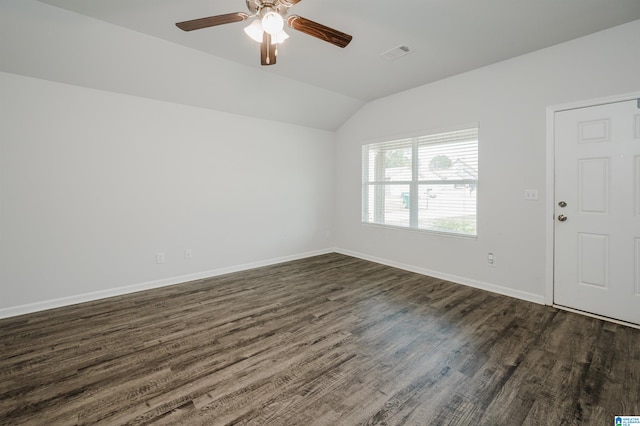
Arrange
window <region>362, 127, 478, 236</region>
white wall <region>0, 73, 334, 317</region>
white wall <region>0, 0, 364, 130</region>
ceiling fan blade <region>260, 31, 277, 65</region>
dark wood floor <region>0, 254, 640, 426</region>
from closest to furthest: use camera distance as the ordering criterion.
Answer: dark wood floor <region>0, 254, 640, 426</region>, ceiling fan blade <region>260, 31, 277, 65</region>, white wall <region>0, 0, 364, 130</region>, white wall <region>0, 73, 334, 317</region>, window <region>362, 127, 478, 236</region>

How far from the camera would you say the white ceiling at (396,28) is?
2332 mm

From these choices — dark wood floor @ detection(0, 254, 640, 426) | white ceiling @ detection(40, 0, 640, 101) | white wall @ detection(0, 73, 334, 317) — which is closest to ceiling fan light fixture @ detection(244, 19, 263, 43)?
white ceiling @ detection(40, 0, 640, 101)

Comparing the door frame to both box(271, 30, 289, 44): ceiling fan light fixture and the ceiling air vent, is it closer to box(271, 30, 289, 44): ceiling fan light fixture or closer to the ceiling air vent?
the ceiling air vent

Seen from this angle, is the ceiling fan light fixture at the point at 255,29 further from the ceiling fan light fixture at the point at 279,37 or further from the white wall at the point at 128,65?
the white wall at the point at 128,65

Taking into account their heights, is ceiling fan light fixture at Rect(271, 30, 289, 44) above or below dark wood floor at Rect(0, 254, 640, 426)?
above

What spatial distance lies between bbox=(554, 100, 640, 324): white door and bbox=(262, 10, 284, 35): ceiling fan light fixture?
3.07 metres

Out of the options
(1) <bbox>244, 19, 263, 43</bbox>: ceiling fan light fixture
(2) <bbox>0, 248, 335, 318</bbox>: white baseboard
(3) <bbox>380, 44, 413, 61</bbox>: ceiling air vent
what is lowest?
(2) <bbox>0, 248, 335, 318</bbox>: white baseboard

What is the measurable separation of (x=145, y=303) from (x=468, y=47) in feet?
15.1

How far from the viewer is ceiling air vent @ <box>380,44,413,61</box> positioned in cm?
303

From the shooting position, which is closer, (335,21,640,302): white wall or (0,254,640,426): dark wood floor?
(0,254,640,426): dark wood floor

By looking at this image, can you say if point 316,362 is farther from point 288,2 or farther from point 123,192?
point 123,192

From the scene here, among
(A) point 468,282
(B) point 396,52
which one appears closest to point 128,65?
(B) point 396,52

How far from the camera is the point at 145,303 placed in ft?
10.5

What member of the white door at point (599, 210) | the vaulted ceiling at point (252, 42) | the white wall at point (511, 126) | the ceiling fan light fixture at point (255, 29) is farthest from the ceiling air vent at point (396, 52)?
the white door at point (599, 210)
